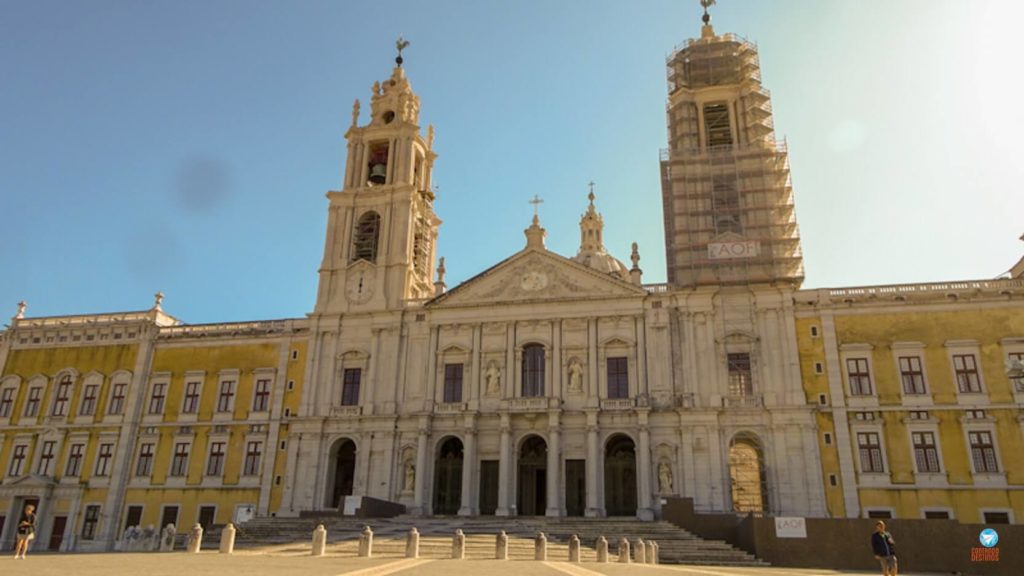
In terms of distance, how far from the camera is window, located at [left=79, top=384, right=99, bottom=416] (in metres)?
41.9

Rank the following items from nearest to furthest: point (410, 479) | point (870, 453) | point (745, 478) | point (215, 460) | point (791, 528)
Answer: point (791, 528) < point (870, 453) < point (410, 479) < point (745, 478) < point (215, 460)

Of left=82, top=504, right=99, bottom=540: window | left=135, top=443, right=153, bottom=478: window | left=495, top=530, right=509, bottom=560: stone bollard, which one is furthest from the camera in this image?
left=135, top=443, right=153, bottom=478: window

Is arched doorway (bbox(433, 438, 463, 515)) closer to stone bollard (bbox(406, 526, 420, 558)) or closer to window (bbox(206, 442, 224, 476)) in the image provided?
window (bbox(206, 442, 224, 476))

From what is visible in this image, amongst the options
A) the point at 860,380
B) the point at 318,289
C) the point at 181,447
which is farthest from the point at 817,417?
the point at 181,447

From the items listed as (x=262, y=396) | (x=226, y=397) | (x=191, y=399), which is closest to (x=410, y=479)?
(x=262, y=396)

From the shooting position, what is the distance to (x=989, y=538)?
74.5 feet

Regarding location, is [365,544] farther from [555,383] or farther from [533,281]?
[533,281]

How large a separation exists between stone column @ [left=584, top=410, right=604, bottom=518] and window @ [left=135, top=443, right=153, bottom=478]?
2330 cm

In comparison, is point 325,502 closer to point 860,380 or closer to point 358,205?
point 358,205

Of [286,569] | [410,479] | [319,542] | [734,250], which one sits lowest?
[286,569]

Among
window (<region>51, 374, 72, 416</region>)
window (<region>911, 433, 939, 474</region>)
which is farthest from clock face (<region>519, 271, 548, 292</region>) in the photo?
window (<region>51, 374, 72, 416</region>)

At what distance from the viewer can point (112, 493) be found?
39.3 m

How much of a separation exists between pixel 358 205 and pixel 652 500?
23527 millimetres

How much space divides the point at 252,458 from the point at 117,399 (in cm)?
940
